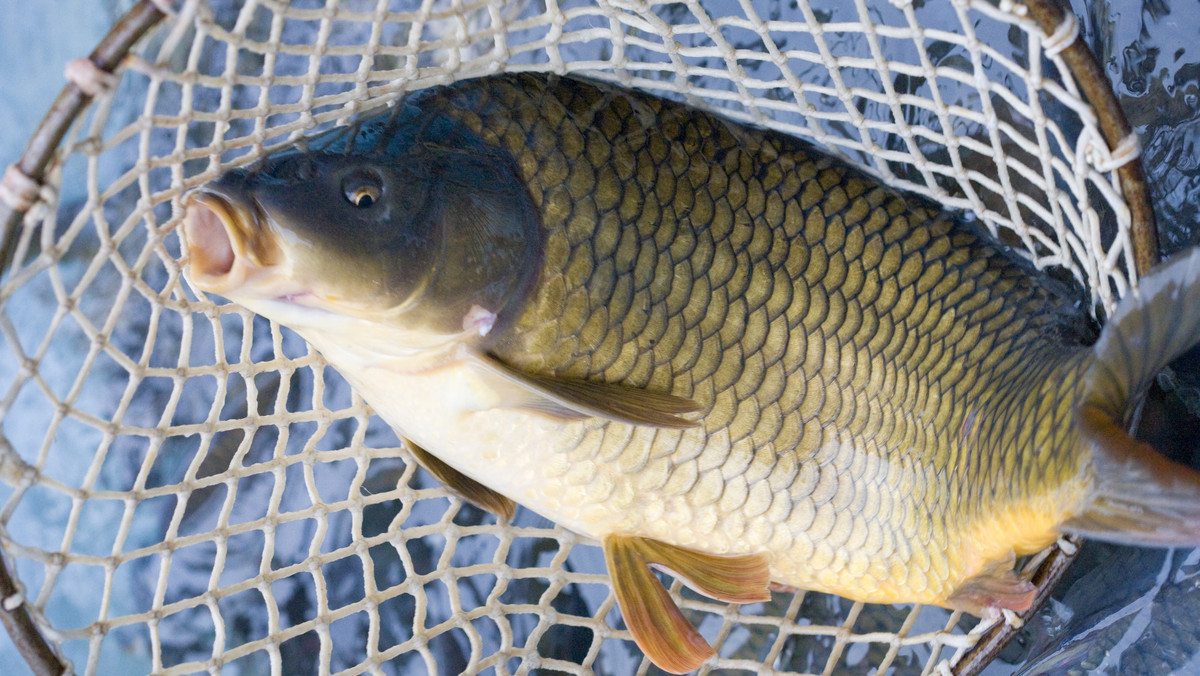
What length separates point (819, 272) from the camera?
1.59m

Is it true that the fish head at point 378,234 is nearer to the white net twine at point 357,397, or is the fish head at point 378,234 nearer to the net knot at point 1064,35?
the white net twine at point 357,397

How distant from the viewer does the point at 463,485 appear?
1.89 m

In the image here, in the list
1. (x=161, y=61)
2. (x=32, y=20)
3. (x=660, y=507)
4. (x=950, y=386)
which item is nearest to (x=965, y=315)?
(x=950, y=386)

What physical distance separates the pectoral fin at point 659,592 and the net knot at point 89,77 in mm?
1138

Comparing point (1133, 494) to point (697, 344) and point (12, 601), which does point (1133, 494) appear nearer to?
point (697, 344)

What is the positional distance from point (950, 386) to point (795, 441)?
0.31 metres

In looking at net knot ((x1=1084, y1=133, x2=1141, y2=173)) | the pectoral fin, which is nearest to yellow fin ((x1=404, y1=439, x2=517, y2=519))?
the pectoral fin

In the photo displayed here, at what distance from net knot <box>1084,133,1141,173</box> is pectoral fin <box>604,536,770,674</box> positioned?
0.92 m

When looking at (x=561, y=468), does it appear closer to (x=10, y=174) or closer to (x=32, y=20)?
(x=10, y=174)

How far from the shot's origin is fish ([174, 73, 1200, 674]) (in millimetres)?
1371

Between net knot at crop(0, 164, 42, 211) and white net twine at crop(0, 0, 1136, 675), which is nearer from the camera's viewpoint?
net knot at crop(0, 164, 42, 211)

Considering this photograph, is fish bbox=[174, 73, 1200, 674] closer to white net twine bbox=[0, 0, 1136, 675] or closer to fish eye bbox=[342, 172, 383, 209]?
fish eye bbox=[342, 172, 383, 209]

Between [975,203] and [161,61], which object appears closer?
[161,61]

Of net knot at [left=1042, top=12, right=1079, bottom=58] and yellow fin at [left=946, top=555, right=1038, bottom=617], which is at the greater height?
net knot at [left=1042, top=12, right=1079, bottom=58]
